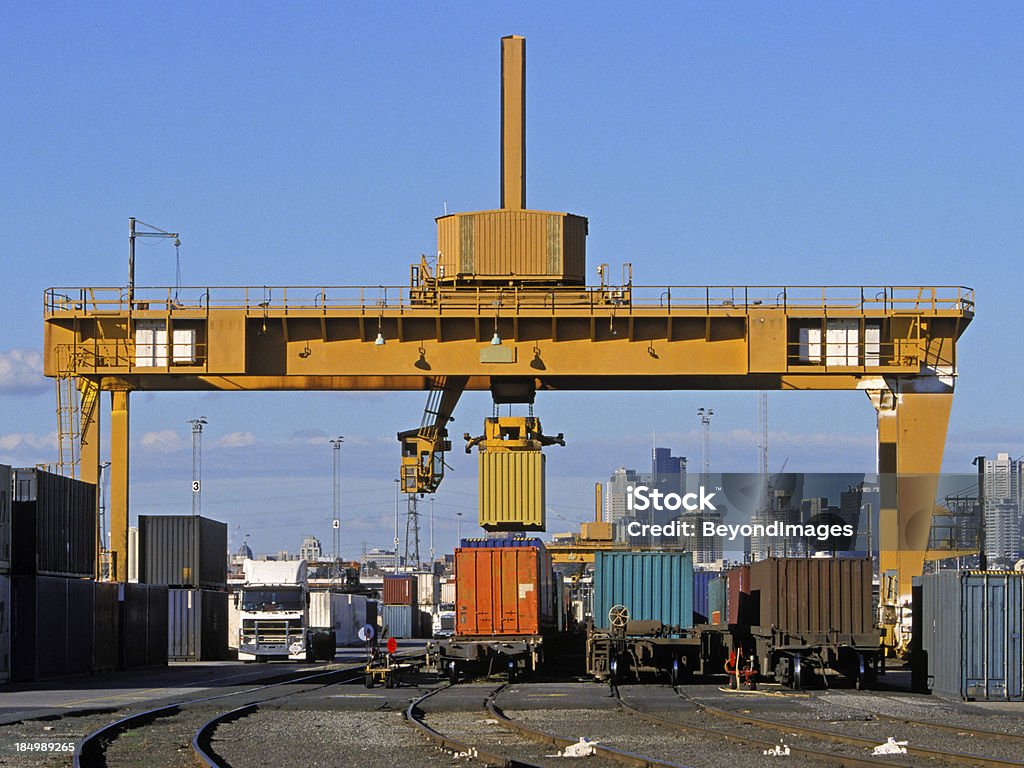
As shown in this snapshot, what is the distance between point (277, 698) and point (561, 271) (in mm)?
17808

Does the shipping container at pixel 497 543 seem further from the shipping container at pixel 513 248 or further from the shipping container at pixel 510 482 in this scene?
the shipping container at pixel 513 248

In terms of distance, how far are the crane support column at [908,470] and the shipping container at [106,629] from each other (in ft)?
68.9

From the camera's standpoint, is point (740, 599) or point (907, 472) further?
point (907, 472)

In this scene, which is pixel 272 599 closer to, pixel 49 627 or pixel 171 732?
pixel 49 627

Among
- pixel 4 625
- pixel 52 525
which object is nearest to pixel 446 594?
pixel 52 525

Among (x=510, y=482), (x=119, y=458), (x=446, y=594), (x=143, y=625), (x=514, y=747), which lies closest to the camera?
(x=514, y=747)

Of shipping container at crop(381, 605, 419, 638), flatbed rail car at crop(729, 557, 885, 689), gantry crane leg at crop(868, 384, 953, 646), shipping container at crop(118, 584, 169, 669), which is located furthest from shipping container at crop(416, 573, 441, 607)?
flatbed rail car at crop(729, 557, 885, 689)

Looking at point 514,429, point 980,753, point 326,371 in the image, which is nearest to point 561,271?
point 514,429

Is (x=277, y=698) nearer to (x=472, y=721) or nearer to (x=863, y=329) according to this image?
(x=472, y=721)

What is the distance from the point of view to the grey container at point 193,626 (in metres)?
55.0

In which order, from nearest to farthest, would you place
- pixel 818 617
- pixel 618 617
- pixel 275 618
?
pixel 818 617 → pixel 618 617 → pixel 275 618

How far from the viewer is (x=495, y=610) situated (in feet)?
120

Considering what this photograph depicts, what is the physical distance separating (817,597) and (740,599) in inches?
224

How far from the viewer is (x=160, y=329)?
41.9 metres
